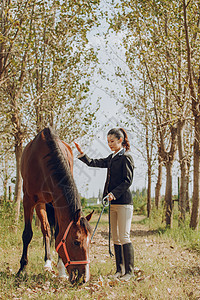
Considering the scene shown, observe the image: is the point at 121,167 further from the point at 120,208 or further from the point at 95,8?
the point at 95,8

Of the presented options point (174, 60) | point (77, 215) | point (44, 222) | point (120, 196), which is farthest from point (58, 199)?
point (174, 60)

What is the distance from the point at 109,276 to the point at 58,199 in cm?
137

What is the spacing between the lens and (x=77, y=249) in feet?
13.3

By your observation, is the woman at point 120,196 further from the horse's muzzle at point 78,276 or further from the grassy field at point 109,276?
the horse's muzzle at point 78,276

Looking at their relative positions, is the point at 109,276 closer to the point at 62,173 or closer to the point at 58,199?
the point at 58,199

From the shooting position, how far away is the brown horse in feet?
13.3

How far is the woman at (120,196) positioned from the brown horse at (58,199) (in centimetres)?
48

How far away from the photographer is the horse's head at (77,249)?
4000mm

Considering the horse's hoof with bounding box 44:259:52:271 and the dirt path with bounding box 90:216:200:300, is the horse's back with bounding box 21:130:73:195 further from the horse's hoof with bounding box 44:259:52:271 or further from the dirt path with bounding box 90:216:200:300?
the dirt path with bounding box 90:216:200:300

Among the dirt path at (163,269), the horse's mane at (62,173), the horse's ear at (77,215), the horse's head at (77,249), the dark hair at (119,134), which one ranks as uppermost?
the dark hair at (119,134)

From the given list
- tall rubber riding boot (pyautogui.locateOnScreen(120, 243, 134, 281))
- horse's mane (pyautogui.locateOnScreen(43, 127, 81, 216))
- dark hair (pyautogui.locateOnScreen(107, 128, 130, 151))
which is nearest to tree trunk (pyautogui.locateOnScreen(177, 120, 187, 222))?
dark hair (pyautogui.locateOnScreen(107, 128, 130, 151))

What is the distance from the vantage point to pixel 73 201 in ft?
14.4

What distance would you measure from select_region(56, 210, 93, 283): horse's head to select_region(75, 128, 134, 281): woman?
2.37ft

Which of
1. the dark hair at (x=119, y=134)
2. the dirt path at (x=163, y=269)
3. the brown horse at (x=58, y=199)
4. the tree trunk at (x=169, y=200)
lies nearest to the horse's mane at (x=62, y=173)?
the brown horse at (x=58, y=199)
